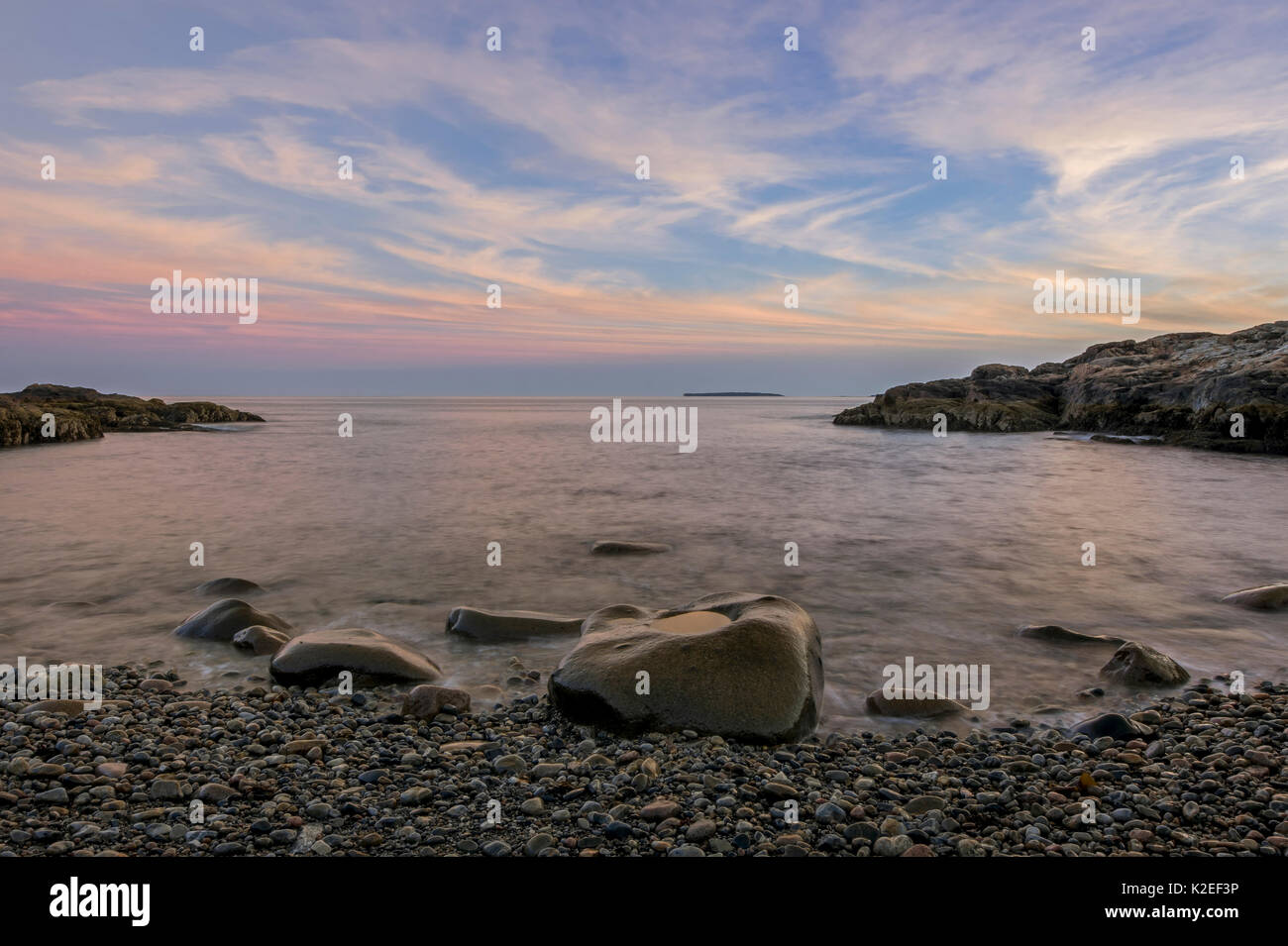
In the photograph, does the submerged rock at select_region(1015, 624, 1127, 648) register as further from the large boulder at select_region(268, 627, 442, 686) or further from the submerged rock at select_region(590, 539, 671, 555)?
the large boulder at select_region(268, 627, 442, 686)

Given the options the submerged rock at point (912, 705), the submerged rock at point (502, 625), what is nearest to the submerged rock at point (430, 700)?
the submerged rock at point (502, 625)

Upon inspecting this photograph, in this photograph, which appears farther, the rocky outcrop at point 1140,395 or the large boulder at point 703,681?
the rocky outcrop at point 1140,395

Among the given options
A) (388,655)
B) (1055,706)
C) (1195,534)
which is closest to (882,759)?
(1055,706)

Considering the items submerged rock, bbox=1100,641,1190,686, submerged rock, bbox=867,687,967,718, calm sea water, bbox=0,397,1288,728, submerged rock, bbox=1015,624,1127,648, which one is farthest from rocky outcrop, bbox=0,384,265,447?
submerged rock, bbox=1100,641,1190,686

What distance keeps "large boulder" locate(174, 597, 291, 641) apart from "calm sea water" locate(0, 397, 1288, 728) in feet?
1.12

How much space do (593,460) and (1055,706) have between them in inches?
1169

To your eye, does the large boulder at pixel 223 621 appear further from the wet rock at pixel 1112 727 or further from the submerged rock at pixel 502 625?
the wet rock at pixel 1112 727

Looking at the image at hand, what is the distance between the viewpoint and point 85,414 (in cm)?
4644

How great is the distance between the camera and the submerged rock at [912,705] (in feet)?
21.9

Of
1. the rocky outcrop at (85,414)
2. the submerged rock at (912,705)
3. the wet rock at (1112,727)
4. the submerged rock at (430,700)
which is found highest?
the rocky outcrop at (85,414)

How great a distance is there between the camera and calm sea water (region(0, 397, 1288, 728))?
28.9 feet

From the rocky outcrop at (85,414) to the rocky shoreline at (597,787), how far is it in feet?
138

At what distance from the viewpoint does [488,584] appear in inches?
487
